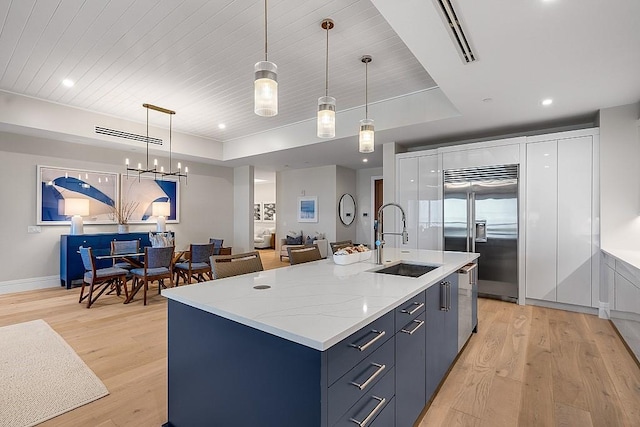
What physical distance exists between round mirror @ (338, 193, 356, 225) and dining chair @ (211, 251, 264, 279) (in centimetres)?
603

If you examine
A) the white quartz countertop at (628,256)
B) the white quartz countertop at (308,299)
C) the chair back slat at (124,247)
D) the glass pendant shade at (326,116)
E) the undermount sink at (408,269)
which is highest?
the glass pendant shade at (326,116)

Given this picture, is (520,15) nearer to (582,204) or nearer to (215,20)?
(215,20)

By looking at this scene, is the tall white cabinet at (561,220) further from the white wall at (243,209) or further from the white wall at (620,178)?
the white wall at (243,209)

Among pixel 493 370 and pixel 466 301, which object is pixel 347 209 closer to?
pixel 466 301

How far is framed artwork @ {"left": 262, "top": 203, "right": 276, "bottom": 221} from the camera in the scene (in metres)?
12.2

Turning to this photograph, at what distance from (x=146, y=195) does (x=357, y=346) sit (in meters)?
6.53

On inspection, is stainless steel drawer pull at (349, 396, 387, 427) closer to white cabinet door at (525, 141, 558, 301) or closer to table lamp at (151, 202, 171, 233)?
white cabinet door at (525, 141, 558, 301)

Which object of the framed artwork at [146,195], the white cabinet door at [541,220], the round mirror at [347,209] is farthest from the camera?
the round mirror at [347,209]

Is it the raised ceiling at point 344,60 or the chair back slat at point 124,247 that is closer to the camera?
the raised ceiling at point 344,60

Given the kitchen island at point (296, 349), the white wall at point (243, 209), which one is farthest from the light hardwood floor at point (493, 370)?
the white wall at point (243, 209)

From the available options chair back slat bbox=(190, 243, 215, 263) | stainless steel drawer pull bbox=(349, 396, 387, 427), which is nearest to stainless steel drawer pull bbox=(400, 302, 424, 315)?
stainless steel drawer pull bbox=(349, 396, 387, 427)

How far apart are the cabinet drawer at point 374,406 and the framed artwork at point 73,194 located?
233 inches

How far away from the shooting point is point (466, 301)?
108 inches

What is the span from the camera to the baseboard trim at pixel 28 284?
4.89m
